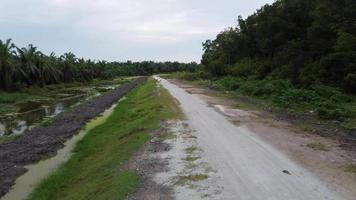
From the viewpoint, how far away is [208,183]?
462 inches

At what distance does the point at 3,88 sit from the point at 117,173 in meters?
61.4

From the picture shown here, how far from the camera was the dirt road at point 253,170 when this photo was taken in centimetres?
1051

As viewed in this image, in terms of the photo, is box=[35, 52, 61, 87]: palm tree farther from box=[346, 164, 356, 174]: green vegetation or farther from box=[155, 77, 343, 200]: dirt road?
box=[346, 164, 356, 174]: green vegetation

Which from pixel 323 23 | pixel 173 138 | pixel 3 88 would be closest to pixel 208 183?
pixel 173 138

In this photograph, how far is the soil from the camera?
12.0 m

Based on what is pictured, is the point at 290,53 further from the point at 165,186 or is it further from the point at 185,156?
the point at 165,186

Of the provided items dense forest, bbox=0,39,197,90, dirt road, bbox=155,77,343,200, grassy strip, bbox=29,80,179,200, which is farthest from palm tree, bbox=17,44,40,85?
dirt road, bbox=155,77,343,200

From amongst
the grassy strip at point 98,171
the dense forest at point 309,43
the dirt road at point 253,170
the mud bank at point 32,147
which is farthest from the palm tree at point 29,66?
the dirt road at point 253,170

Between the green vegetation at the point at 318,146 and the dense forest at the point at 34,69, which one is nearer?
the green vegetation at the point at 318,146

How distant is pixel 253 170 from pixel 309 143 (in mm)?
5175

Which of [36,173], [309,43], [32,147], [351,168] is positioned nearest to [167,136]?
[36,173]

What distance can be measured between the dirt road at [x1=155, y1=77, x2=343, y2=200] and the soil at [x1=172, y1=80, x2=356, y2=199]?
1.24 ft

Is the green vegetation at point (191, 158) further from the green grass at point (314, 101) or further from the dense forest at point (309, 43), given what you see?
the dense forest at point (309, 43)

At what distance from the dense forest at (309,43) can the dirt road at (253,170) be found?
15.9 metres
